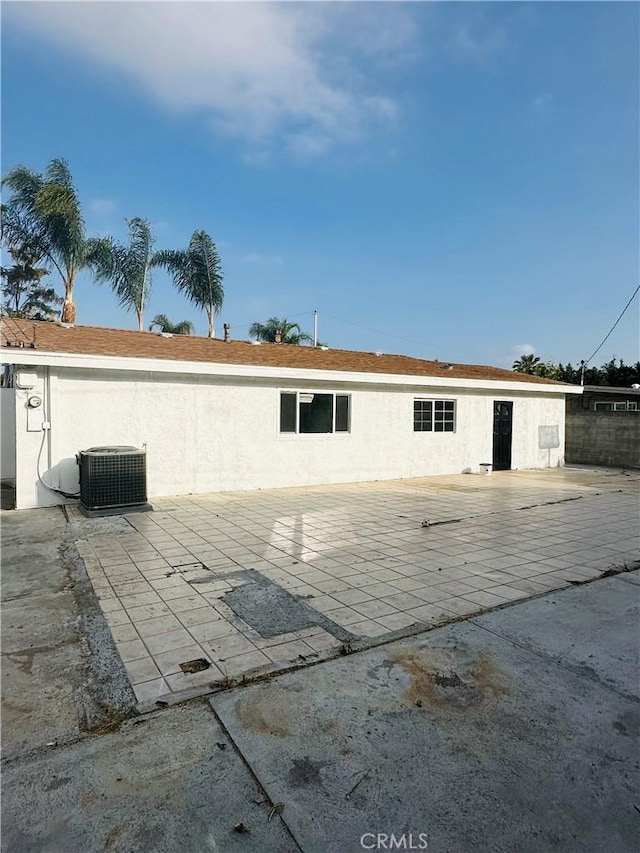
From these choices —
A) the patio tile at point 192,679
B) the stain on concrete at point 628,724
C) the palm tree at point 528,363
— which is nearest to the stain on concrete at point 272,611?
the patio tile at point 192,679

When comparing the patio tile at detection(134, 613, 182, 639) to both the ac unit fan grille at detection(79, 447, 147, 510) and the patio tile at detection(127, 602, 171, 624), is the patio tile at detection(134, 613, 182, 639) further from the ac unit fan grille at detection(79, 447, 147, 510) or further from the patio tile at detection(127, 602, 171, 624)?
the ac unit fan grille at detection(79, 447, 147, 510)

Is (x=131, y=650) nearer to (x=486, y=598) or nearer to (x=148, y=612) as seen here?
(x=148, y=612)

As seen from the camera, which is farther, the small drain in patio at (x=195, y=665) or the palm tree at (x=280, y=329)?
the palm tree at (x=280, y=329)

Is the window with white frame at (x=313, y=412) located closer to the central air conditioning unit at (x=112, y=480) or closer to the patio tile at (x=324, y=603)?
the central air conditioning unit at (x=112, y=480)

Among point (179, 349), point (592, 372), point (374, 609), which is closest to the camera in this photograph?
point (374, 609)

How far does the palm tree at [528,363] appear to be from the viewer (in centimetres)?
3511

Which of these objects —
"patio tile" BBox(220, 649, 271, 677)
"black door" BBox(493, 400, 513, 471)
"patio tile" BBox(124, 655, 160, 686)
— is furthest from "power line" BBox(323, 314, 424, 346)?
"patio tile" BBox(124, 655, 160, 686)

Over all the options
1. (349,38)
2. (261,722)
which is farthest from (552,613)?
(349,38)

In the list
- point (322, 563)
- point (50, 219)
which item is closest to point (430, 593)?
point (322, 563)

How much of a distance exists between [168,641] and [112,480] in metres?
4.45

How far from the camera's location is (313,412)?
1026cm

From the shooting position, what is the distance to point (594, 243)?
14719 millimetres

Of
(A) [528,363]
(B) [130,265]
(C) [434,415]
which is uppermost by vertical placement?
(B) [130,265]

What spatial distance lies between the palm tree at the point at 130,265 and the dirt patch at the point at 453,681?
61.3 feet
